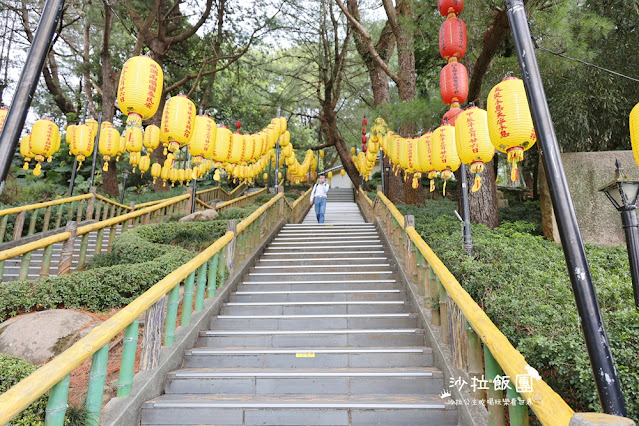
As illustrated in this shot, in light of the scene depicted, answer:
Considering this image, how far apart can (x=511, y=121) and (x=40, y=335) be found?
17.3 ft

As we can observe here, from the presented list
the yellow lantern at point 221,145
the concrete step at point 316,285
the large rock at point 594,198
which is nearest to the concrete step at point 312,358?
the concrete step at point 316,285

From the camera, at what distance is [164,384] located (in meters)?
3.52

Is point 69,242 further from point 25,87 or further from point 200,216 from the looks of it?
point 25,87

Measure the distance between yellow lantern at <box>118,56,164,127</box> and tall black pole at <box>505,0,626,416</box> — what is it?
4079 millimetres

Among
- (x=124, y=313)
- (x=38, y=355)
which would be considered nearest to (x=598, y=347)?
(x=124, y=313)

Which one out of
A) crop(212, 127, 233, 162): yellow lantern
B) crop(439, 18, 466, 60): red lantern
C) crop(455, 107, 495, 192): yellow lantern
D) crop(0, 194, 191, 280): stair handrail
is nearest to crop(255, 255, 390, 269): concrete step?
crop(212, 127, 233, 162): yellow lantern

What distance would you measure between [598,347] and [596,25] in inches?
253

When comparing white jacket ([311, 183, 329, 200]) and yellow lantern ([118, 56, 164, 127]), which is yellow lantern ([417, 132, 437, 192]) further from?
white jacket ([311, 183, 329, 200])

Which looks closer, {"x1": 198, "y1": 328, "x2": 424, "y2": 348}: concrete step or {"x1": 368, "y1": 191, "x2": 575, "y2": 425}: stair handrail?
{"x1": 368, "y1": 191, "x2": 575, "y2": 425}: stair handrail

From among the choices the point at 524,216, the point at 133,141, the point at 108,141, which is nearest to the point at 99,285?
the point at 133,141

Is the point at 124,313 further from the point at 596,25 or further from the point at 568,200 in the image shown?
the point at 596,25

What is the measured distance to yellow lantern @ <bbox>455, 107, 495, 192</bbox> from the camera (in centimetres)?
442

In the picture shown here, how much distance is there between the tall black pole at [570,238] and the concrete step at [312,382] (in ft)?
6.43

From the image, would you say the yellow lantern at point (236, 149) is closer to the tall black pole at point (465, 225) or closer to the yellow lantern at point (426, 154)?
the yellow lantern at point (426, 154)
